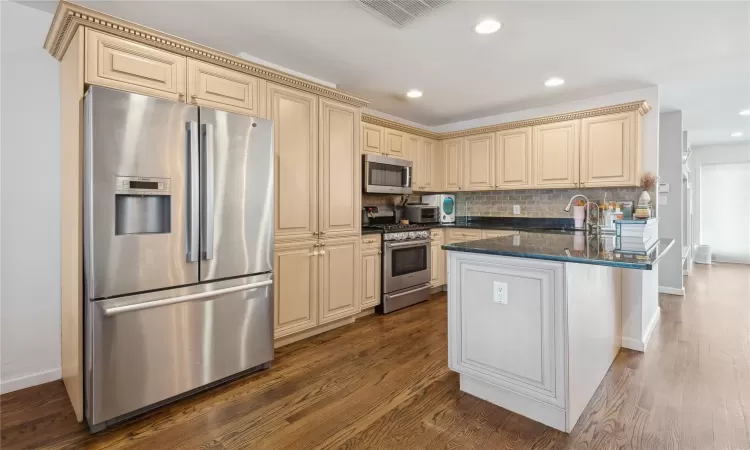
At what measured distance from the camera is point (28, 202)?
237 cm

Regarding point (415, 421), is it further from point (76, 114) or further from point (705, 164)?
point (705, 164)

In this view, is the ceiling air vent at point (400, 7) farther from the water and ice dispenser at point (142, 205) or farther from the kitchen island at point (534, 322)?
the water and ice dispenser at point (142, 205)

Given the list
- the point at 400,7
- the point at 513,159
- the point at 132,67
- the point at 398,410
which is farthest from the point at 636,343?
the point at 132,67

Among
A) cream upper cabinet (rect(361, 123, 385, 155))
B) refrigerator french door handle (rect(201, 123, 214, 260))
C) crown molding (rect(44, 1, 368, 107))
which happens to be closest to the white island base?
refrigerator french door handle (rect(201, 123, 214, 260))

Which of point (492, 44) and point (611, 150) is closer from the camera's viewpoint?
point (492, 44)

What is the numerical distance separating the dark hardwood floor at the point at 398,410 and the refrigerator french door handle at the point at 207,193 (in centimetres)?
92

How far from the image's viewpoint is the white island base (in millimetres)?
1906

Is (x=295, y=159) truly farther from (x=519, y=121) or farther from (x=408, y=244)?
(x=519, y=121)

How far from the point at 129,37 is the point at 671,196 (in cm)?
600

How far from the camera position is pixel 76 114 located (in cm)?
203

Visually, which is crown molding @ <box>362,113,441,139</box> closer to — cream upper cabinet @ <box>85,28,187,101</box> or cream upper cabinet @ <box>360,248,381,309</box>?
cream upper cabinet @ <box>360,248,381,309</box>

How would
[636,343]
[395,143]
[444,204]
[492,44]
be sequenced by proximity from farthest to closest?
[444,204], [395,143], [636,343], [492,44]

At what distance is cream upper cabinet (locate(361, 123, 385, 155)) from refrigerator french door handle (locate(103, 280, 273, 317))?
225 centimetres

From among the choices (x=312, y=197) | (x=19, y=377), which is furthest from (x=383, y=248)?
(x=19, y=377)
